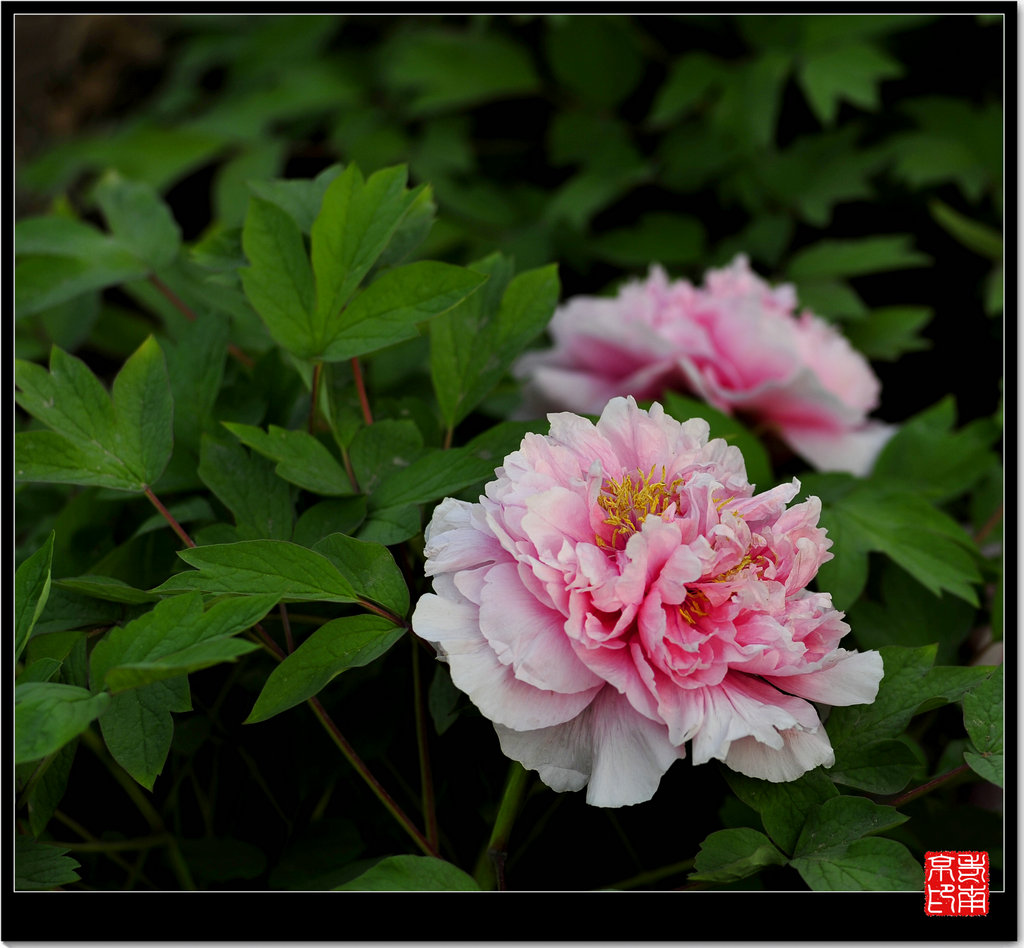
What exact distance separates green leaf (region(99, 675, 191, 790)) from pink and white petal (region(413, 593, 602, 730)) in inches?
6.0

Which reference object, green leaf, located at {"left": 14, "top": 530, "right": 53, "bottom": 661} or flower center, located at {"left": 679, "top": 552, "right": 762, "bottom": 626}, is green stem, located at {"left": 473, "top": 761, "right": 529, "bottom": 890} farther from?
green leaf, located at {"left": 14, "top": 530, "right": 53, "bottom": 661}

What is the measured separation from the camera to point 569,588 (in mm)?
519

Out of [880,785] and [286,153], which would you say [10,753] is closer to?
[880,785]

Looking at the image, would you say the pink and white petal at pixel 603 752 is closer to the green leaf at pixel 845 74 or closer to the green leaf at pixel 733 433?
the green leaf at pixel 733 433

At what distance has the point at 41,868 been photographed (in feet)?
1.93

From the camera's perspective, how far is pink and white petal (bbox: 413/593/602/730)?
0.50 m

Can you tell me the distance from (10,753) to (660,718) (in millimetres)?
340

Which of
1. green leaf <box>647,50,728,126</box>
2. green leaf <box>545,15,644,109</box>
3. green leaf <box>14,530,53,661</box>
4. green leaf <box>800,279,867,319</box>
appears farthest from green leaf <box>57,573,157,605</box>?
green leaf <box>545,15,644,109</box>

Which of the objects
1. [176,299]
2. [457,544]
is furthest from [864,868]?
[176,299]

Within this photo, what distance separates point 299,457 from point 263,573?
0.11 metres

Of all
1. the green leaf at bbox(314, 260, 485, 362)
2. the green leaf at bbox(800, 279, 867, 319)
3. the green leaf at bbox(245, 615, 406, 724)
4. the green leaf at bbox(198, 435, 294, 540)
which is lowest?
Answer: the green leaf at bbox(800, 279, 867, 319)

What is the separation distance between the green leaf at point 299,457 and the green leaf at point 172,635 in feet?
0.44

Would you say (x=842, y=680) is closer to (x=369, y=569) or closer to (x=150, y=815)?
(x=369, y=569)

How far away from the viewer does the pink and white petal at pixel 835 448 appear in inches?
38.1
